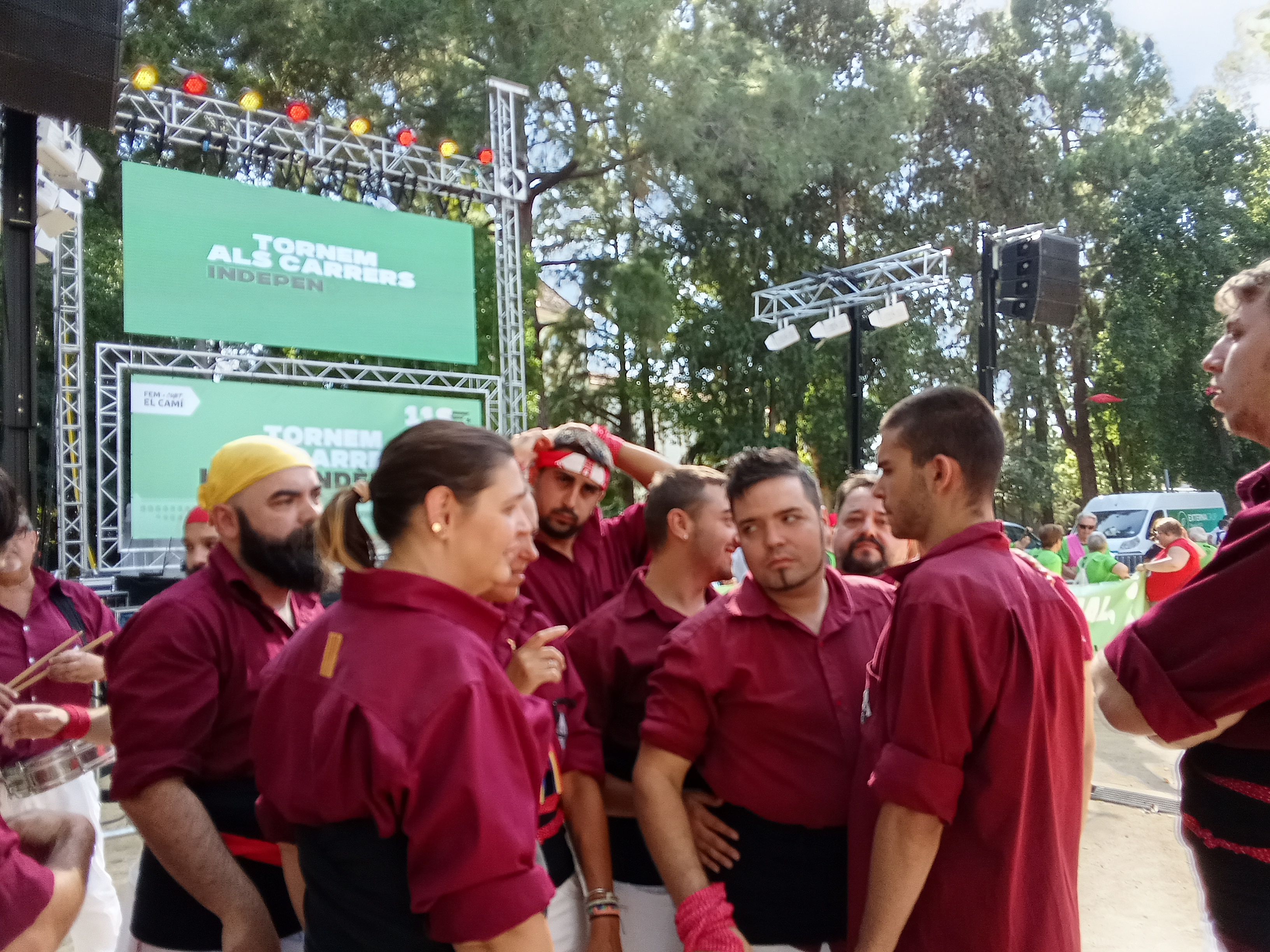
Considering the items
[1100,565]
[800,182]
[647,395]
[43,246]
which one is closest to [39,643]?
[43,246]

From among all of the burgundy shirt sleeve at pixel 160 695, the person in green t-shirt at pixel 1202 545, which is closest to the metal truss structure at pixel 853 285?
the person in green t-shirt at pixel 1202 545

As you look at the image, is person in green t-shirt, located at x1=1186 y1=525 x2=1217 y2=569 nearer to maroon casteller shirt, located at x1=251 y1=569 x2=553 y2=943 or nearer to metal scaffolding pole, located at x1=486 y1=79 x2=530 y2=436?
maroon casteller shirt, located at x1=251 y1=569 x2=553 y2=943

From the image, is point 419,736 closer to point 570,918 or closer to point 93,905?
point 570,918

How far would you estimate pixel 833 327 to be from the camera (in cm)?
1362

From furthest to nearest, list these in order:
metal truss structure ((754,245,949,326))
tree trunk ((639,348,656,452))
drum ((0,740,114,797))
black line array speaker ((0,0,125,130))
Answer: tree trunk ((639,348,656,452)), metal truss structure ((754,245,949,326)), black line array speaker ((0,0,125,130)), drum ((0,740,114,797))

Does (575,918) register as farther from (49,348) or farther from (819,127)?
(819,127)

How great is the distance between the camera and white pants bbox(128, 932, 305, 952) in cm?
228

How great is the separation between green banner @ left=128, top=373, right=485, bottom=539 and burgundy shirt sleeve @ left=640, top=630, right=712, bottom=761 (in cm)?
685

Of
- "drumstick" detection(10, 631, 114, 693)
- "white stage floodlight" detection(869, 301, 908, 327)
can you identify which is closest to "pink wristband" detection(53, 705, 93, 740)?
"drumstick" detection(10, 631, 114, 693)

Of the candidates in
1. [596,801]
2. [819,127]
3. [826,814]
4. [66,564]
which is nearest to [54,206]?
[66,564]

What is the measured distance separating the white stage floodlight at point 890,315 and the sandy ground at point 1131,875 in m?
7.00

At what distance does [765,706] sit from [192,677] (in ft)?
4.08

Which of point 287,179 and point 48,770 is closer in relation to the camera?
point 48,770

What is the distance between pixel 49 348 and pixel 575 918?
16345 millimetres
